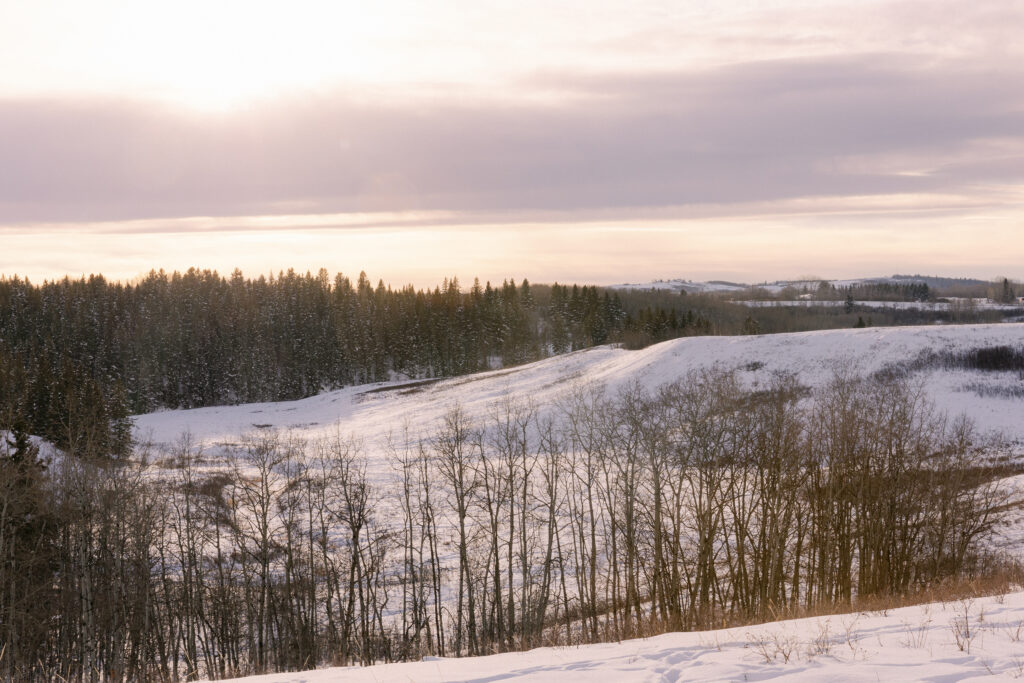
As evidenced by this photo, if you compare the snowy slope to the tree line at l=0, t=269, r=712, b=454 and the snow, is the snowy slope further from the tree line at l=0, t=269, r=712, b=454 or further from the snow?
the snow

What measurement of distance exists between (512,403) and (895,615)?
2180 inches

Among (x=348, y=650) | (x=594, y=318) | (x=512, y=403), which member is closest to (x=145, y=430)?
(x=512, y=403)

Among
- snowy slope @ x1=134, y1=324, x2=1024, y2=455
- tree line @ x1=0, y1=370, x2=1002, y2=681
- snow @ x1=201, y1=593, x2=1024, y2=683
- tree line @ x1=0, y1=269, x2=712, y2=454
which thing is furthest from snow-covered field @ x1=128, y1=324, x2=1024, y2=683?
tree line @ x1=0, y1=269, x2=712, y2=454

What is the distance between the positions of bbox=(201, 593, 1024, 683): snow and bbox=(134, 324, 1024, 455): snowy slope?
43.1 m

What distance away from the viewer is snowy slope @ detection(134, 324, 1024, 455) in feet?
173

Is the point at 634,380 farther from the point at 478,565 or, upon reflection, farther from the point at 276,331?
the point at 276,331

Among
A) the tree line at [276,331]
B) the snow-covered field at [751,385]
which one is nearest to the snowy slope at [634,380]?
the snow-covered field at [751,385]

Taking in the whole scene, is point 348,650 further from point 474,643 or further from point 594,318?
point 594,318

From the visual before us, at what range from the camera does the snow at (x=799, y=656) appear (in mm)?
7949

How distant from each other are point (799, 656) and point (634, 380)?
57.6 m

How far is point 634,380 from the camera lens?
65.9 m

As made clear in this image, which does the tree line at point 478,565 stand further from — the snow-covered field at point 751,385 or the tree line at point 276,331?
the tree line at point 276,331

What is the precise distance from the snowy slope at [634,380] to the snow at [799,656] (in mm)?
43077

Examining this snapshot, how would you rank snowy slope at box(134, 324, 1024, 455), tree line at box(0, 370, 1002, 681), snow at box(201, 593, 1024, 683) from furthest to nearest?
snowy slope at box(134, 324, 1024, 455), tree line at box(0, 370, 1002, 681), snow at box(201, 593, 1024, 683)
